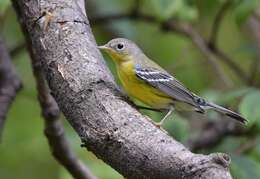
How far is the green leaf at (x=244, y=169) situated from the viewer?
12.9ft

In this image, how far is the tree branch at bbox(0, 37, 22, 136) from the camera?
377 centimetres

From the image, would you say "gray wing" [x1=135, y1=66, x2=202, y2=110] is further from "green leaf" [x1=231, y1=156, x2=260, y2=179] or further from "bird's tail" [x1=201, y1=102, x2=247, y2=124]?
"green leaf" [x1=231, y1=156, x2=260, y2=179]

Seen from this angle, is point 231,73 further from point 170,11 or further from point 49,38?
point 49,38

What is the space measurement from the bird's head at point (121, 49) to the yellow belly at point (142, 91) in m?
0.17

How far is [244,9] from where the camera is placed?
385cm

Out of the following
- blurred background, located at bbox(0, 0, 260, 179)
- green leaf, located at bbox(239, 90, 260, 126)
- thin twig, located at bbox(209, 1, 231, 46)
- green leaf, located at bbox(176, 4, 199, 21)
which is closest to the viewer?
green leaf, located at bbox(239, 90, 260, 126)

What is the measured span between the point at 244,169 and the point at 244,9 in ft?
2.94

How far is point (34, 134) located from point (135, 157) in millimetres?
3279

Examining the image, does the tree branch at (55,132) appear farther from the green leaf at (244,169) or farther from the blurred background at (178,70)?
the green leaf at (244,169)

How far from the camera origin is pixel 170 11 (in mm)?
4293

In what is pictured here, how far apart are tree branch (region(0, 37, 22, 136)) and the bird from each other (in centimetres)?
51

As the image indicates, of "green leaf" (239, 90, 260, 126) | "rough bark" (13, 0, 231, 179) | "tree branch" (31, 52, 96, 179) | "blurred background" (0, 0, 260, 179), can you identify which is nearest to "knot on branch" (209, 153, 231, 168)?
"rough bark" (13, 0, 231, 179)

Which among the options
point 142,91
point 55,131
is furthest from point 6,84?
point 142,91

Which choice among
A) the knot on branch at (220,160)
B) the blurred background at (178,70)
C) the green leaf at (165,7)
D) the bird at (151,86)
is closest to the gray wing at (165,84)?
the bird at (151,86)
